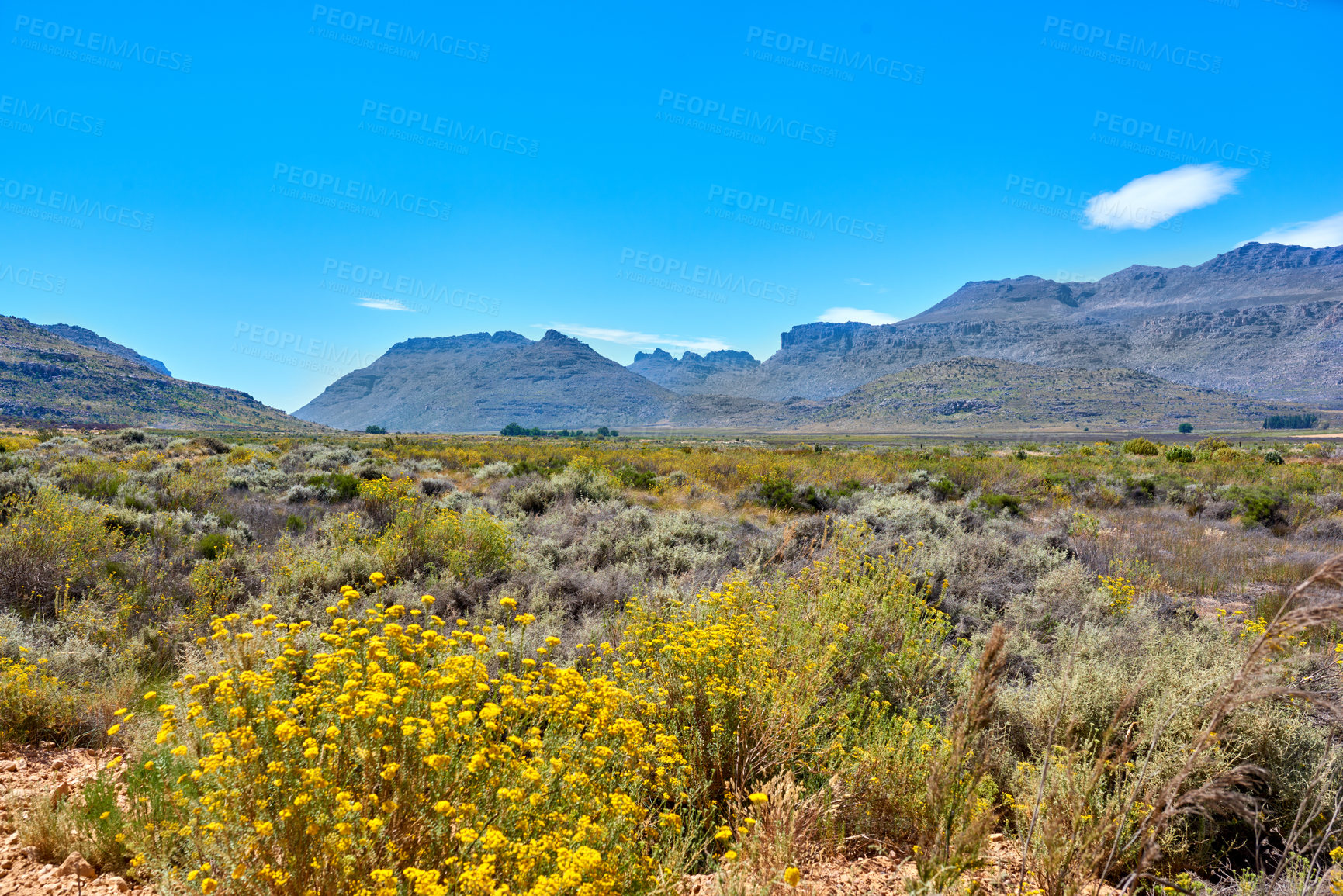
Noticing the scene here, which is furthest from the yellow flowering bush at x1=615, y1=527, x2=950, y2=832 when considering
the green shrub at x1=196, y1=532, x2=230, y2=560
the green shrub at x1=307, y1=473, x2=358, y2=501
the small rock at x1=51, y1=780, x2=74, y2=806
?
the green shrub at x1=307, y1=473, x2=358, y2=501

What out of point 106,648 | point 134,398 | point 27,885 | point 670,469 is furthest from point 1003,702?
point 134,398

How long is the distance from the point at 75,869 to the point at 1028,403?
14433 centimetres

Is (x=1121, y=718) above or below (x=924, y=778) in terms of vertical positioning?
above

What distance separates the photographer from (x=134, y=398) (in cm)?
8975

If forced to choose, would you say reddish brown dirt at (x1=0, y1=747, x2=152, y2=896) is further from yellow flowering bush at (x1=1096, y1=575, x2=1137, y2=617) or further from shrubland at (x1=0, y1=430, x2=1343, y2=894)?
yellow flowering bush at (x1=1096, y1=575, x2=1137, y2=617)

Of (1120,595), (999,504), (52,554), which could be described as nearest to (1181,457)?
(999,504)

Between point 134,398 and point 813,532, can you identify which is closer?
point 813,532

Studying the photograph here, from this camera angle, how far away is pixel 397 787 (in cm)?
228

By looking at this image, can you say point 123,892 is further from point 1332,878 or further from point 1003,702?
point 1332,878

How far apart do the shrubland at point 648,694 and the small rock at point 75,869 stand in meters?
0.09

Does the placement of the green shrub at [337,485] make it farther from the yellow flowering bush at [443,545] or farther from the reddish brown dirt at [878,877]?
the reddish brown dirt at [878,877]

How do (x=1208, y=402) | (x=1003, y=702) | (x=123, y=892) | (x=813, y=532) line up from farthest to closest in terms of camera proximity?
(x=1208, y=402) → (x=813, y=532) → (x=1003, y=702) → (x=123, y=892)

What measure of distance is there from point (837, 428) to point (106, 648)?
137621 millimetres

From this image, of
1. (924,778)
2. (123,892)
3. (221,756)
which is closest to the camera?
(221,756)
